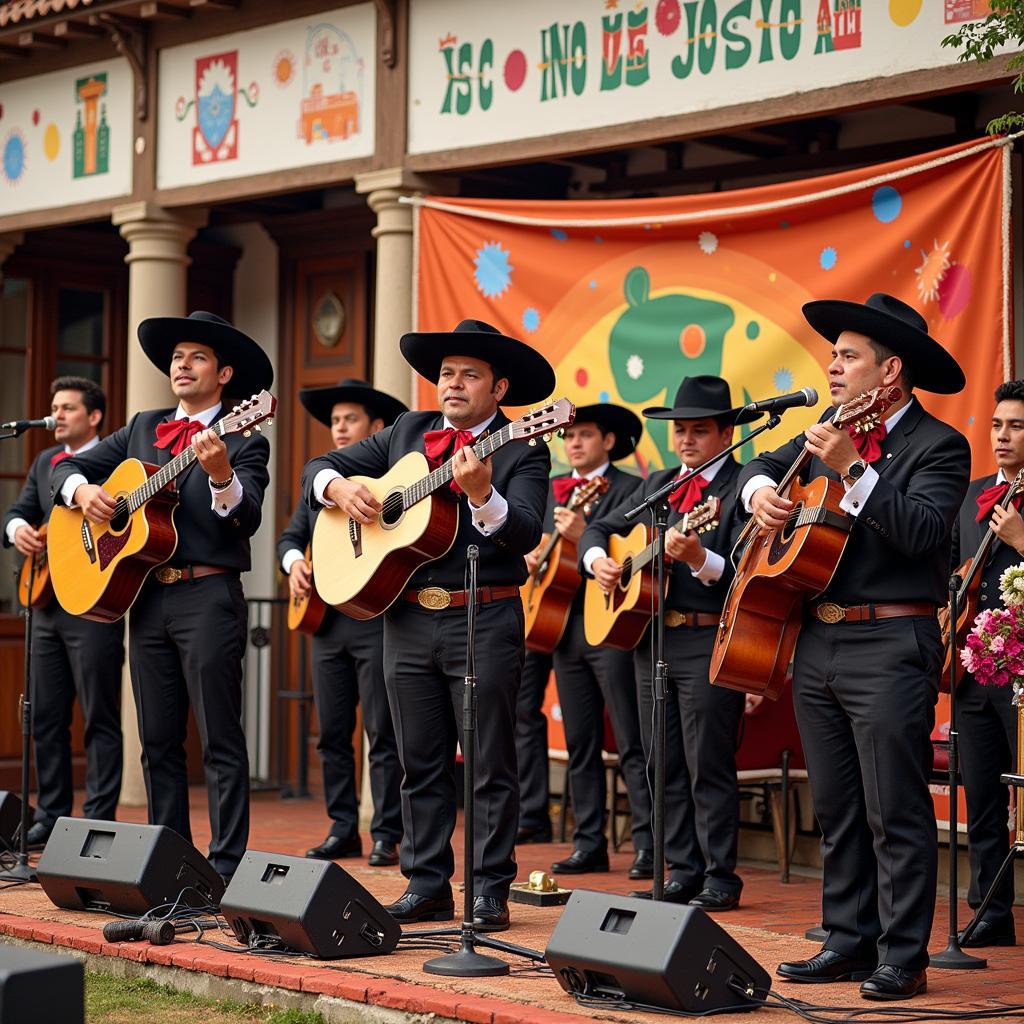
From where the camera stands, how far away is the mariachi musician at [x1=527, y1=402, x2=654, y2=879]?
7.95m

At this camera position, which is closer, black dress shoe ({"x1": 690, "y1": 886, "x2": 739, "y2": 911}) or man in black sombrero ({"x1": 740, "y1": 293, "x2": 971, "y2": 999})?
man in black sombrero ({"x1": 740, "y1": 293, "x2": 971, "y2": 999})

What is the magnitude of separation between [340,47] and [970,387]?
4263 mm

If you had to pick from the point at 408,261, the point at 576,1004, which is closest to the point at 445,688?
the point at 576,1004

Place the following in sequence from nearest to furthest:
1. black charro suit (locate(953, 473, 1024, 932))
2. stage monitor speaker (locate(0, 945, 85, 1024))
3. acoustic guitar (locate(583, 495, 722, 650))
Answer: stage monitor speaker (locate(0, 945, 85, 1024)), black charro suit (locate(953, 473, 1024, 932)), acoustic guitar (locate(583, 495, 722, 650))

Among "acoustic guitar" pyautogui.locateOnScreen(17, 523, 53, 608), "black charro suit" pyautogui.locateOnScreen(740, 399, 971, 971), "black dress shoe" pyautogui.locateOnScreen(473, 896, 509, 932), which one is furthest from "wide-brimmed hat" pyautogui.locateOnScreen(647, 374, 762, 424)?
"acoustic guitar" pyautogui.locateOnScreen(17, 523, 53, 608)

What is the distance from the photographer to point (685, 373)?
8508 mm

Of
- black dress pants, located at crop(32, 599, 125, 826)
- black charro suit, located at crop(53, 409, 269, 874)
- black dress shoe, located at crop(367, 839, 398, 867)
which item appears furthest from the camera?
black dress shoe, located at crop(367, 839, 398, 867)

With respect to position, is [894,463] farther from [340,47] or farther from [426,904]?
[340,47]

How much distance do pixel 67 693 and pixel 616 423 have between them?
9.91ft

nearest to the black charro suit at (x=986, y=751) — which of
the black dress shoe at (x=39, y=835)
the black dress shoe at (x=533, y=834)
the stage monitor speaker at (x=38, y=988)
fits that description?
the black dress shoe at (x=533, y=834)

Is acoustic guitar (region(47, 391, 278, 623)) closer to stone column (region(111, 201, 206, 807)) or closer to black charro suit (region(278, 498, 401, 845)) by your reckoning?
black charro suit (region(278, 498, 401, 845))

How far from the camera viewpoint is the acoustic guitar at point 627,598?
24.4 ft

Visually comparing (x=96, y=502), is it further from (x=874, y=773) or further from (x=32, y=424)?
(x=874, y=773)

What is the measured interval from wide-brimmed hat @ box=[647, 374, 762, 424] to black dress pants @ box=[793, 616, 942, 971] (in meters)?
1.93
